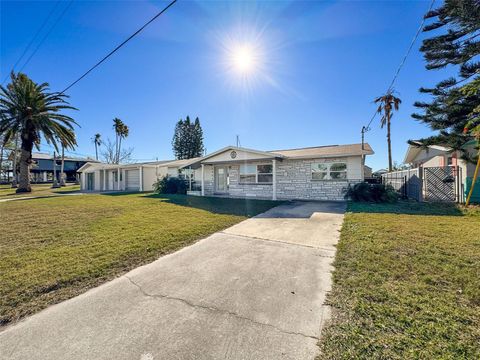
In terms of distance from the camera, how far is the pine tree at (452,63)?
6.78 m

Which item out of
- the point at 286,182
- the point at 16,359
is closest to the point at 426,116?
the point at 286,182

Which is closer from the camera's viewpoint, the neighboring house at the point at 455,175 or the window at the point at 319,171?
the neighboring house at the point at 455,175

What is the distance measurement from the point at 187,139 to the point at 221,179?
108ft

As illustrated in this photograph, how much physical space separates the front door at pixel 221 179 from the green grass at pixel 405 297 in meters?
11.5

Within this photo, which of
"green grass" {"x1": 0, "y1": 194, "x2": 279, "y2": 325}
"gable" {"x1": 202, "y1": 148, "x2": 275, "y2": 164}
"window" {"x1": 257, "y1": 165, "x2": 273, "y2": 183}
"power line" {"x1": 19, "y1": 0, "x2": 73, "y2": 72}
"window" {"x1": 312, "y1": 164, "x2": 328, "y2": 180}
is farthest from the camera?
"window" {"x1": 257, "y1": 165, "x2": 273, "y2": 183}

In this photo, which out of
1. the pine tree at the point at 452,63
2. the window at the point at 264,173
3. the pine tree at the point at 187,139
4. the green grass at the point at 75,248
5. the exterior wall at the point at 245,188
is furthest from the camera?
the pine tree at the point at 187,139

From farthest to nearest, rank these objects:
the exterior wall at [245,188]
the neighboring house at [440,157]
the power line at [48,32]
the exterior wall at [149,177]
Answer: the exterior wall at [149,177] → the exterior wall at [245,188] → the neighboring house at [440,157] → the power line at [48,32]

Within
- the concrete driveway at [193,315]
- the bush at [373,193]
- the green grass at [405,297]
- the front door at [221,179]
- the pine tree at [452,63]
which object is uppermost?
the pine tree at [452,63]

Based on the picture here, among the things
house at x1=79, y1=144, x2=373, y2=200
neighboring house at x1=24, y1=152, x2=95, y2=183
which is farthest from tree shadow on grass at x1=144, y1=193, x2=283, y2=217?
neighboring house at x1=24, y1=152, x2=95, y2=183

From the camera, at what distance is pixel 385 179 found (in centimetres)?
1914

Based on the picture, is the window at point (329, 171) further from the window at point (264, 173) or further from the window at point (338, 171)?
the window at point (264, 173)

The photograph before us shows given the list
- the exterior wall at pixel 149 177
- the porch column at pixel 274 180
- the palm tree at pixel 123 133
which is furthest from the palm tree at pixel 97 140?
the porch column at pixel 274 180

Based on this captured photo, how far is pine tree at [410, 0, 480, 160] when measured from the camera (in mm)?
6777

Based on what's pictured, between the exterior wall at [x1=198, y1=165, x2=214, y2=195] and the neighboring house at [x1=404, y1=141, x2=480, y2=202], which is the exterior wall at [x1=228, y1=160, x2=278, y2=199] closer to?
the exterior wall at [x1=198, y1=165, x2=214, y2=195]
